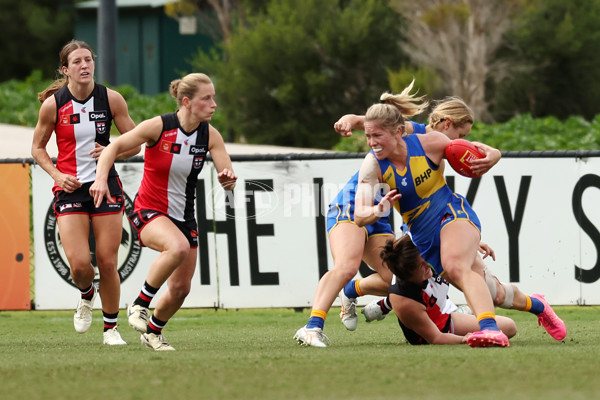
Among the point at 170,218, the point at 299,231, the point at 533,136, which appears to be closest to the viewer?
the point at 170,218

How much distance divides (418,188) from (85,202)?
2.35 meters

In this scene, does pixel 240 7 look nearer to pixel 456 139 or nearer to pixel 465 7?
pixel 465 7

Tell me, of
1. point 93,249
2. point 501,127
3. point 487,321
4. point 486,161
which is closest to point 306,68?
point 501,127

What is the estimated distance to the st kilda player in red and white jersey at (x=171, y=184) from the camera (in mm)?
7293

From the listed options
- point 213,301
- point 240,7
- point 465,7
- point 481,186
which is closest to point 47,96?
point 213,301

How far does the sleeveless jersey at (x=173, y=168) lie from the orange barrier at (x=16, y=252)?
4.16 m

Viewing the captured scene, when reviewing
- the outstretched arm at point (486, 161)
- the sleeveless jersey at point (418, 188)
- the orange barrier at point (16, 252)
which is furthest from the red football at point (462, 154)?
the orange barrier at point (16, 252)

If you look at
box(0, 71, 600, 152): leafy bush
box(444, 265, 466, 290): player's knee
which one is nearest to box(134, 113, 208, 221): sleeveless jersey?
box(444, 265, 466, 290): player's knee

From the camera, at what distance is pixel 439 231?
7.27 metres

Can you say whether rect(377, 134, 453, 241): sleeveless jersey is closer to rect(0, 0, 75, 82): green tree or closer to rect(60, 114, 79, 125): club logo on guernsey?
rect(60, 114, 79, 125): club logo on guernsey

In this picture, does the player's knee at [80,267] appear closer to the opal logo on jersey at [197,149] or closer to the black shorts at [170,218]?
the black shorts at [170,218]

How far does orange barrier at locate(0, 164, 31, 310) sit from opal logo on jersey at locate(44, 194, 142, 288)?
236 mm

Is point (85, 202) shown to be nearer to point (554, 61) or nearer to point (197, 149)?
point (197, 149)

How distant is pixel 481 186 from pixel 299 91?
54.5 feet
